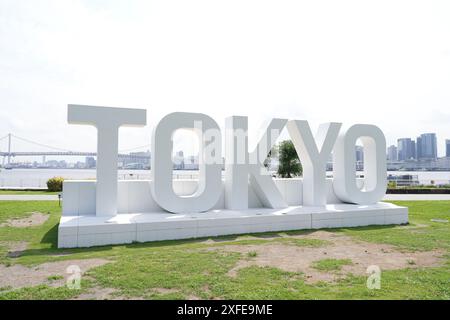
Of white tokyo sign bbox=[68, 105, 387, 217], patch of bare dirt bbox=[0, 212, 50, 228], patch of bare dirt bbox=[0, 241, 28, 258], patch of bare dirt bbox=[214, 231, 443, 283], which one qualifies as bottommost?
patch of bare dirt bbox=[214, 231, 443, 283]

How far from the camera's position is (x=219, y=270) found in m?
6.42

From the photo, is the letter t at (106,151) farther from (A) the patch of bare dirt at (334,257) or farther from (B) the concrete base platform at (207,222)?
(A) the patch of bare dirt at (334,257)

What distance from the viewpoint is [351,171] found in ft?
45.8

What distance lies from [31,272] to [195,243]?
13.1ft

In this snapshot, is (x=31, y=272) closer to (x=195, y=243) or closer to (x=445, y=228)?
(x=195, y=243)

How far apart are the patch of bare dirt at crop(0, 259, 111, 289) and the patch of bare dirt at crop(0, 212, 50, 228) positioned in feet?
17.1

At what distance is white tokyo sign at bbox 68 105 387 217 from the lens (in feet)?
34.3

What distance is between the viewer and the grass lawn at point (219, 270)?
17.2ft

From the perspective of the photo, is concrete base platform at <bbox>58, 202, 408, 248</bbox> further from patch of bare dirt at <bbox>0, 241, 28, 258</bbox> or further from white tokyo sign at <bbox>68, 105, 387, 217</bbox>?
patch of bare dirt at <bbox>0, 241, 28, 258</bbox>

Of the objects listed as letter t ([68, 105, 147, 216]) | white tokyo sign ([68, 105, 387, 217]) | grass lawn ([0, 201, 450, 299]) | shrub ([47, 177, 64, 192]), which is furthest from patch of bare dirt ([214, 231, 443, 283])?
shrub ([47, 177, 64, 192])

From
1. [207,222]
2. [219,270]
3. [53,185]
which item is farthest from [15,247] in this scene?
[53,185]

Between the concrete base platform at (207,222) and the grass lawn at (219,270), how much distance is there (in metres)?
0.42

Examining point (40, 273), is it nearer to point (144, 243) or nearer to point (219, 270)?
point (144, 243)
